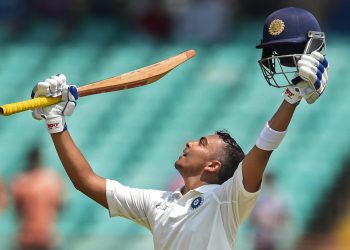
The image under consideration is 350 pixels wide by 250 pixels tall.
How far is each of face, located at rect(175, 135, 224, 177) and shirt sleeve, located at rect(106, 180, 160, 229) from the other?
181 mm

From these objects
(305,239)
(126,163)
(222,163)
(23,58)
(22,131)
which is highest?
(23,58)

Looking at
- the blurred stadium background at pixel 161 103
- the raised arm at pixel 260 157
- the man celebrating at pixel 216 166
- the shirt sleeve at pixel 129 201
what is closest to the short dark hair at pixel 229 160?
the man celebrating at pixel 216 166

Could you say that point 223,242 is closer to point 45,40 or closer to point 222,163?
Answer: point 222,163

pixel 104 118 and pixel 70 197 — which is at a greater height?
pixel 104 118

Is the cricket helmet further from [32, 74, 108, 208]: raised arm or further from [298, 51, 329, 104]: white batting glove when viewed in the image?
[32, 74, 108, 208]: raised arm

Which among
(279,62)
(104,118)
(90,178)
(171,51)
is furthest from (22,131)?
(279,62)

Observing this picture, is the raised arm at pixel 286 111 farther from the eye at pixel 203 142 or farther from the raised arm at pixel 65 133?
the raised arm at pixel 65 133

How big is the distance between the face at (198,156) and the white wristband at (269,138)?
0.57 metres

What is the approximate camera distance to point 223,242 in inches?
189

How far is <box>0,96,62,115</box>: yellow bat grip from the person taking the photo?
476 centimetres

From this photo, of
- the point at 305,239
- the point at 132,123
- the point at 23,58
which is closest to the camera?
the point at 305,239

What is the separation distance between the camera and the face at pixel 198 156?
16.6 ft

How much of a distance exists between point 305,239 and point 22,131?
11.9ft

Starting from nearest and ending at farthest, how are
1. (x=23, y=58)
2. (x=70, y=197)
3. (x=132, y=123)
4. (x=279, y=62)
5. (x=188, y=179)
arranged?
(x=279, y=62) → (x=188, y=179) → (x=70, y=197) → (x=132, y=123) → (x=23, y=58)
